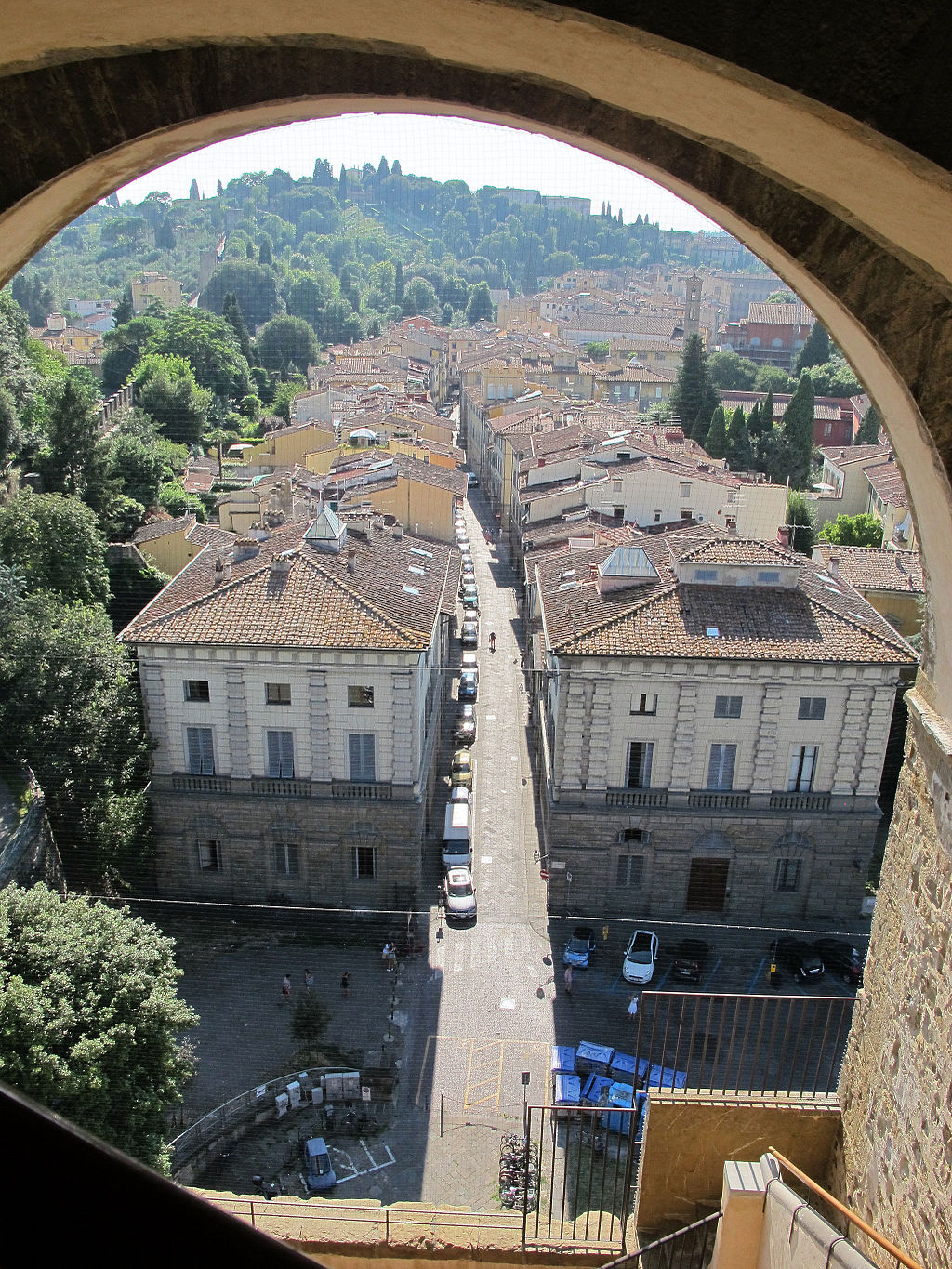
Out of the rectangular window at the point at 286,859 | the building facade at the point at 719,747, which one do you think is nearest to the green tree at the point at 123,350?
the rectangular window at the point at 286,859

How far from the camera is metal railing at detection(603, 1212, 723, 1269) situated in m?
1.65

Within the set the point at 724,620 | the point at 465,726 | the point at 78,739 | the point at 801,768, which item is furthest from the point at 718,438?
the point at 78,739

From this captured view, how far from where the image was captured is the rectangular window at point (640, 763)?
5.15 m

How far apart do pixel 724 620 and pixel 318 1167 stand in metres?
3.02

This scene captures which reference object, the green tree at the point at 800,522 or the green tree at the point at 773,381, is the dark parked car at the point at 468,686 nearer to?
the green tree at the point at 800,522

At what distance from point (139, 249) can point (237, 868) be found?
3234 cm

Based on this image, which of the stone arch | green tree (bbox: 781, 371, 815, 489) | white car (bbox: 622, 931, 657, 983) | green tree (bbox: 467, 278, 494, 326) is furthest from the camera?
green tree (bbox: 467, 278, 494, 326)

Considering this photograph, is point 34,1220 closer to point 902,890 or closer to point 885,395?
point 885,395

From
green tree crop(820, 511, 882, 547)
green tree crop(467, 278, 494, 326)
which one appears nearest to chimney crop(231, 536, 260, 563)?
green tree crop(820, 511, 882, 547)

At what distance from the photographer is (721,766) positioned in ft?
17.0

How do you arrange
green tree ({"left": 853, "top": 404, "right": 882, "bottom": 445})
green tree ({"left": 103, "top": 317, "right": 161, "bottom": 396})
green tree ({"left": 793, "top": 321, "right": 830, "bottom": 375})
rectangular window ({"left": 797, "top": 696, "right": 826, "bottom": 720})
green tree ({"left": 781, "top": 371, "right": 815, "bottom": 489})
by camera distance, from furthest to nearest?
1. green tree ({"left": 793, "top": 321, "right": 830, "bottom": 375})
2. green tree ({"left": 103, "top": 317, "right": 161, "bottom": 396})
3. green tree ({"left": 853, "top": 404, "right": 882, "bottom": 445})
4. green tree ({"left": 781, "top": 371, "right": 815, "bottom": 489})
5. rectangular window ({"left": 797, "top": 696, "right": 826, "bottom": 720})

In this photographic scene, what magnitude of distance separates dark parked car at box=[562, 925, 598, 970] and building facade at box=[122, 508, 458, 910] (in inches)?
32.5

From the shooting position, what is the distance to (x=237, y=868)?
17.3 feet

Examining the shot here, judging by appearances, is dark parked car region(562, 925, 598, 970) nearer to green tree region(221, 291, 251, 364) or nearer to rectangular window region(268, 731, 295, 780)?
rectangular window region(268, 731, 295, 780)
